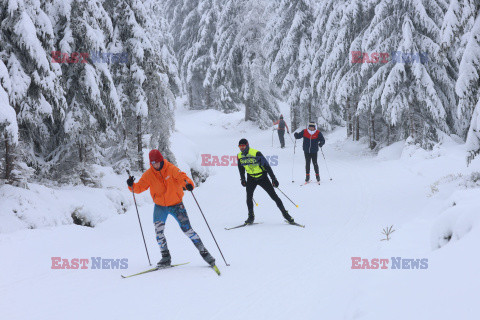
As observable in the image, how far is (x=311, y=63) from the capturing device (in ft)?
82.1

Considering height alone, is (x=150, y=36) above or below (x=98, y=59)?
above

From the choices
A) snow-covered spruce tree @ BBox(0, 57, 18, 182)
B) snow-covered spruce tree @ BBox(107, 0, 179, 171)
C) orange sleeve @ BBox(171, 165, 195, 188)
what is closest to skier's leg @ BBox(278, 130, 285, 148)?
snow-covered spruce tree @ BBox(107, 0, 179, 171)

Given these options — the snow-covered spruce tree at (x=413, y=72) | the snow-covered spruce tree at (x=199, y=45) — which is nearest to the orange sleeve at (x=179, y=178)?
the snow-covered spruce tree at (x=413, y=72)

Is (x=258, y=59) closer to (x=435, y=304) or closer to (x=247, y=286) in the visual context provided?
(x=247, y=286)

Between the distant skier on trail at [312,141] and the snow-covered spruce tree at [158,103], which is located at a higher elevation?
the snow-covered spruce tree at [158,103]

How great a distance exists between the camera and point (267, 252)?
6801 millimetres

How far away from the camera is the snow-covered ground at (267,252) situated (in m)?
3.82

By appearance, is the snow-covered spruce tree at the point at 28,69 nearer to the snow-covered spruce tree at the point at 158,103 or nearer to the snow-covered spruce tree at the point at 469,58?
the snow-covered spruce tree at the point at 158,103

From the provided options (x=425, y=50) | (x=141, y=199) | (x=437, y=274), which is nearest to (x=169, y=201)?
Result: (x=437, y=274)

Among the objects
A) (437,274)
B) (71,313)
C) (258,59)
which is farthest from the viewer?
(258,59)

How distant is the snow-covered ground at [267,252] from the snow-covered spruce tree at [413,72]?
129 inches

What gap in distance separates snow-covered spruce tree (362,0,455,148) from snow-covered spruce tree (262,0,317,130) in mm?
8072

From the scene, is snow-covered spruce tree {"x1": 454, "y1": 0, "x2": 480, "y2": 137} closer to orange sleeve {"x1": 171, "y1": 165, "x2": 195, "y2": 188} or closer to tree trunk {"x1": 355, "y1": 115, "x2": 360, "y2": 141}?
orange sleeve {"x1": 171, "y1": 165, "x2": 195, "y2": 188}

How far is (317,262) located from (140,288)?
2.85 m
